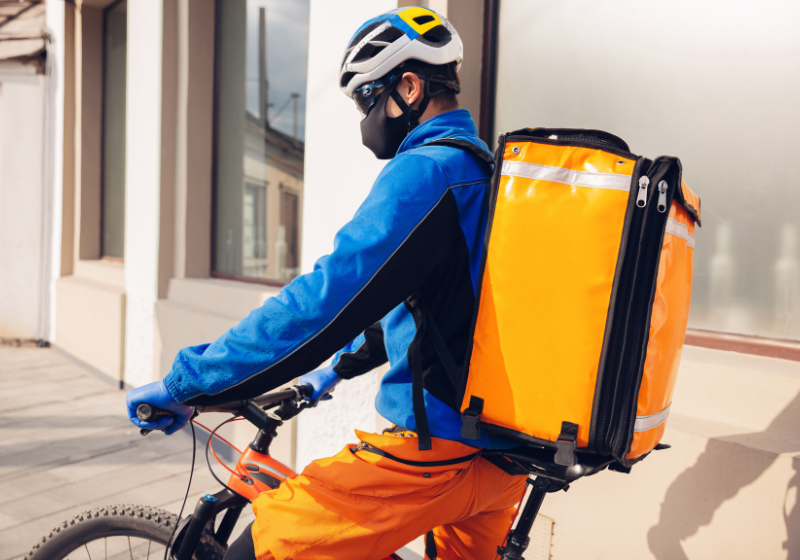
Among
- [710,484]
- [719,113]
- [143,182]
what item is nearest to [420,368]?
[710,484]

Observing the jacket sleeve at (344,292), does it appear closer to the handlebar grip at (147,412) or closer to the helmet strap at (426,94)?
the handlebar grip at (147,412)

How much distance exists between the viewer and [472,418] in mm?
1167

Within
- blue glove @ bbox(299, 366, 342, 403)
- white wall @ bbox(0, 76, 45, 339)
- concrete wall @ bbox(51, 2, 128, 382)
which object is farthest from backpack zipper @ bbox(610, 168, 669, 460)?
white wall @ bbox(0, 76, 45, 339)

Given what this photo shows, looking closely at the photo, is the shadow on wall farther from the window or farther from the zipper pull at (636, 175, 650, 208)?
the window

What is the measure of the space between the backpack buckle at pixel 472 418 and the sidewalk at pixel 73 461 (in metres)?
2.36

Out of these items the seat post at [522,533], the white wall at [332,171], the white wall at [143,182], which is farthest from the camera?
the white wall at [143,182]

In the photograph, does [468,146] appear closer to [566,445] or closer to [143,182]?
[566,445]

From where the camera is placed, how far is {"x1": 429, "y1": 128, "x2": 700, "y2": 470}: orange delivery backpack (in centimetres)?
108

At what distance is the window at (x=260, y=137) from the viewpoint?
4.76m

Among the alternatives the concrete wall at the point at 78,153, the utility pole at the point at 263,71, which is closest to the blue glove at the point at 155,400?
the utility pole at the point at 263,71

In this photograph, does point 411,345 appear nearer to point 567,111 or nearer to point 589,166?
point 589,166

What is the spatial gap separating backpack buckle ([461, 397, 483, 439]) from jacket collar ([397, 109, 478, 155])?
1.90 feet

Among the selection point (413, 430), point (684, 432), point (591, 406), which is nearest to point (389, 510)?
point (413, 430)

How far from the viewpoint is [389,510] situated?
3.96 ft
